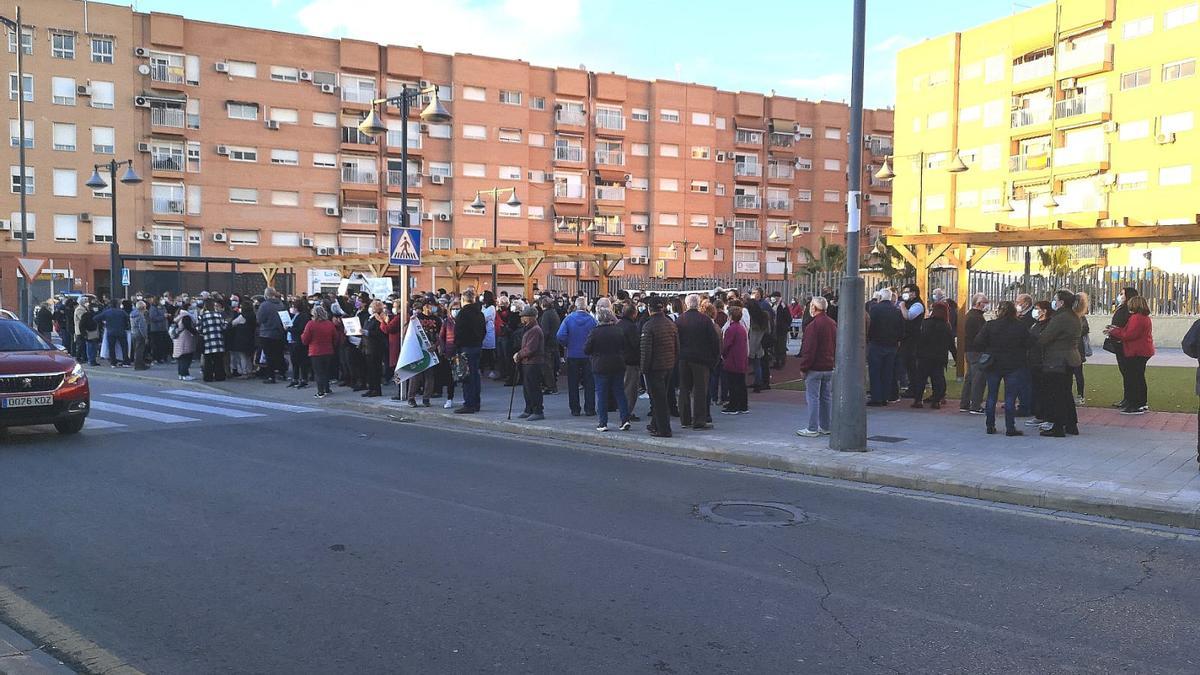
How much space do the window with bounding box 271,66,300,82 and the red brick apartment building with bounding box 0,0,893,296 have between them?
2.5 inches

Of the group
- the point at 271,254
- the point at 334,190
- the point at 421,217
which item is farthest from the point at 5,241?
the point at 421,217

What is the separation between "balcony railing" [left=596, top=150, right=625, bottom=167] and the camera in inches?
2618

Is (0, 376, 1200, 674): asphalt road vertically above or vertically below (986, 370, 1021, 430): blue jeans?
below

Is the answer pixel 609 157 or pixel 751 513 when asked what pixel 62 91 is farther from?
pixel 751 513

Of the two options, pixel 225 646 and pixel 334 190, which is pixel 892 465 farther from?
pixel 334 190

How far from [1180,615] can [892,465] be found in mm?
4284

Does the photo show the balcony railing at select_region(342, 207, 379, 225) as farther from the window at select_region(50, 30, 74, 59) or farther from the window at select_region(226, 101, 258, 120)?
the window at select_region(50, 30, 74, 59)

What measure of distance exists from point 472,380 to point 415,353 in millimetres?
1165

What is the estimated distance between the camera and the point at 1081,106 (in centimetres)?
4816

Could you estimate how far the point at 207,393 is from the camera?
1770cm

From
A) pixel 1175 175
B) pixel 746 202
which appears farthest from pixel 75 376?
pixel 746 202

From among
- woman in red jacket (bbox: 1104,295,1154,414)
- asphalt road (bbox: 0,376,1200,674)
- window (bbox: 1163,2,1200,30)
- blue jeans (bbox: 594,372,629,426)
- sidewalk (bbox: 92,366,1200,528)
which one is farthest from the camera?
window (bbox: 1163,2,1200,30)

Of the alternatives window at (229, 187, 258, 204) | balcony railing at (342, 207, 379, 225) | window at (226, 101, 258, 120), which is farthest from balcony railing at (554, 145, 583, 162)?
window at (229, 187, 258, 204)

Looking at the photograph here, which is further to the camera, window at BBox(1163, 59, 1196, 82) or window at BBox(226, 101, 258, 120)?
window at BBox(226, 101, 258, 120)
